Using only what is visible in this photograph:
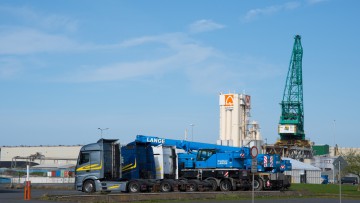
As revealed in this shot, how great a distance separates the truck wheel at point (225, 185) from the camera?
4086 cm

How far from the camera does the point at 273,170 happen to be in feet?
142

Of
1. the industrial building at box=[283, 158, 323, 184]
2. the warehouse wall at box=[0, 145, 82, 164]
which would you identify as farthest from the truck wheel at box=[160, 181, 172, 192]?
the warehouse wall at box=[0, 145, 82, 164]

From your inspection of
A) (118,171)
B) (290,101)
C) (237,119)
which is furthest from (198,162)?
(290,101)

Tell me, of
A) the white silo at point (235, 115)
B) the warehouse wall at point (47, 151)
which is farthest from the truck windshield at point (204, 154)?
the warehouse wall at point (47, 151)

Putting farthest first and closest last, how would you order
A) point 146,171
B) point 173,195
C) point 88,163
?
point 146,171 → point 88,163 → point 173,195

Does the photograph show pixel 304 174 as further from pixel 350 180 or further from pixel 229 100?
pixel 229 100

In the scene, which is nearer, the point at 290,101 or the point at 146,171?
the point at 146,171

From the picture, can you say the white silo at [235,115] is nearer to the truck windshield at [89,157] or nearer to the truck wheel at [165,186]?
the truck wheel at [165,186]

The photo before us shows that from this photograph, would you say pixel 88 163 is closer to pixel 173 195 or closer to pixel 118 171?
pixel 118 171

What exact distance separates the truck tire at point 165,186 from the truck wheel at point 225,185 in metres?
4.57

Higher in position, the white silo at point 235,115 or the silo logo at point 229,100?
the silo logo at point 229,100

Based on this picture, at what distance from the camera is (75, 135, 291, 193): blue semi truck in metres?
36.0

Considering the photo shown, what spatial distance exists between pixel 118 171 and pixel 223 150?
33.9 feet

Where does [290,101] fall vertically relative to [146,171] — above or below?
above
